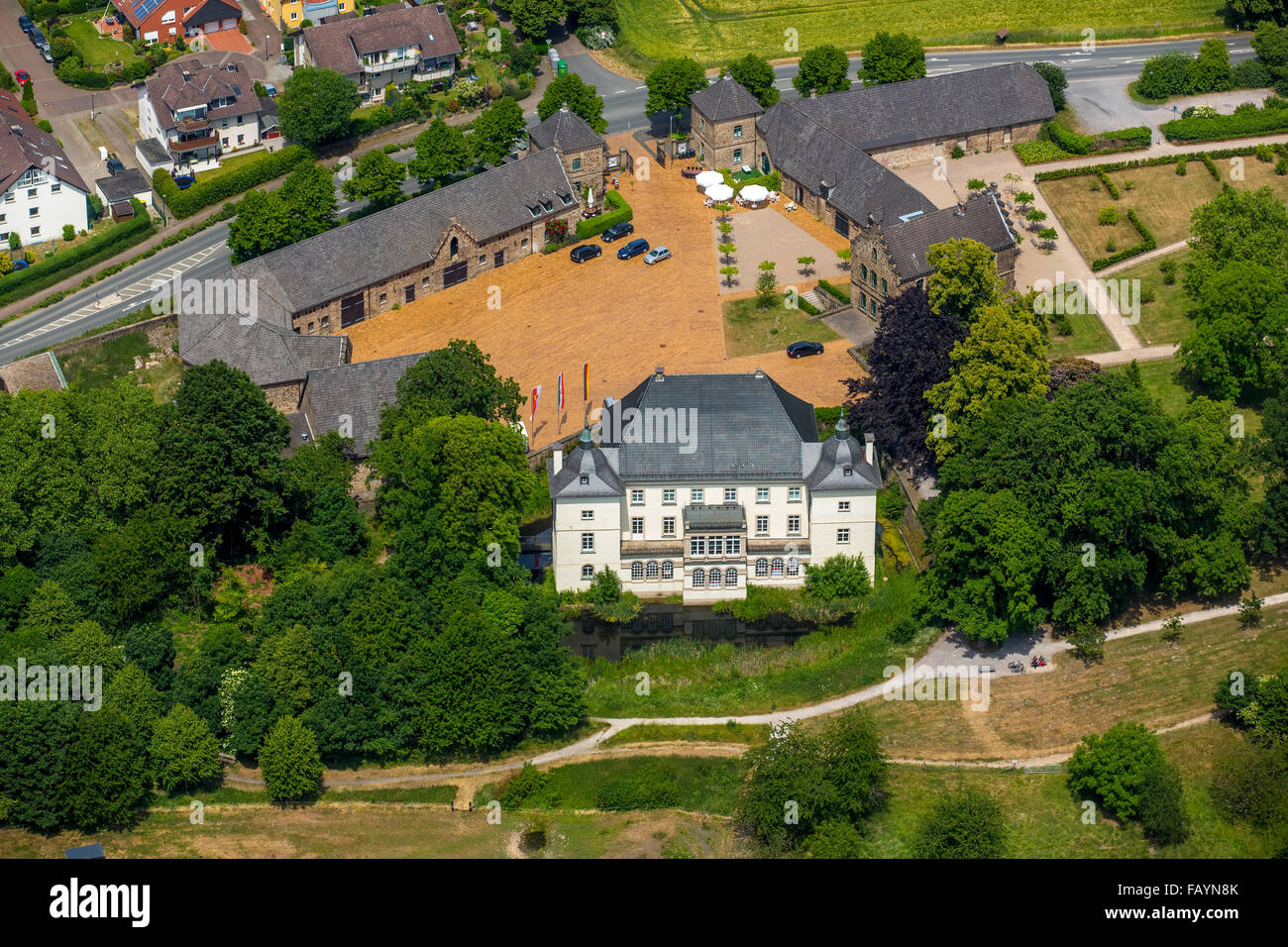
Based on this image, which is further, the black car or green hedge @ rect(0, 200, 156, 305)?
the black car

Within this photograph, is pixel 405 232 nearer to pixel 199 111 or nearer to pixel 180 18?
pixel 199 111

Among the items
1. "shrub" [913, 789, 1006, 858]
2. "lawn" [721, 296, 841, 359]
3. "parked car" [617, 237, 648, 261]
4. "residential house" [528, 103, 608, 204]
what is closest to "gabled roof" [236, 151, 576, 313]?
"residential house" [528, 103, 608, 204]

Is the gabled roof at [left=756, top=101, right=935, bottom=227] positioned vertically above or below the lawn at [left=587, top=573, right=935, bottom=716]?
above

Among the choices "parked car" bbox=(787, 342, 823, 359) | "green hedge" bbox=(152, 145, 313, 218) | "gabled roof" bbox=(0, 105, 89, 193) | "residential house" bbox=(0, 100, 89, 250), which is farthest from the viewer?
"green hedge" bbox=(152, 145, 313, 218)

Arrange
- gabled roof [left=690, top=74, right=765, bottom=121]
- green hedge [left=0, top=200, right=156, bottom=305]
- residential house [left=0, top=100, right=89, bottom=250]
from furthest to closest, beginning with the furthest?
gabled roof [left=690, top=74, right=765, bottom=121] < residential house [left=0, top=100, right=89, bottom=250] < green hedge [left=0, top=200, right=156, bottom=305]

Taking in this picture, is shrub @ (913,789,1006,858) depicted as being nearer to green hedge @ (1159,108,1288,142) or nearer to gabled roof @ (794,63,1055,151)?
gabled roof @ (794,63,1055,151)

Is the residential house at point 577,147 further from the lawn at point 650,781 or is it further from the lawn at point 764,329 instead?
the lawn at point 650,781
